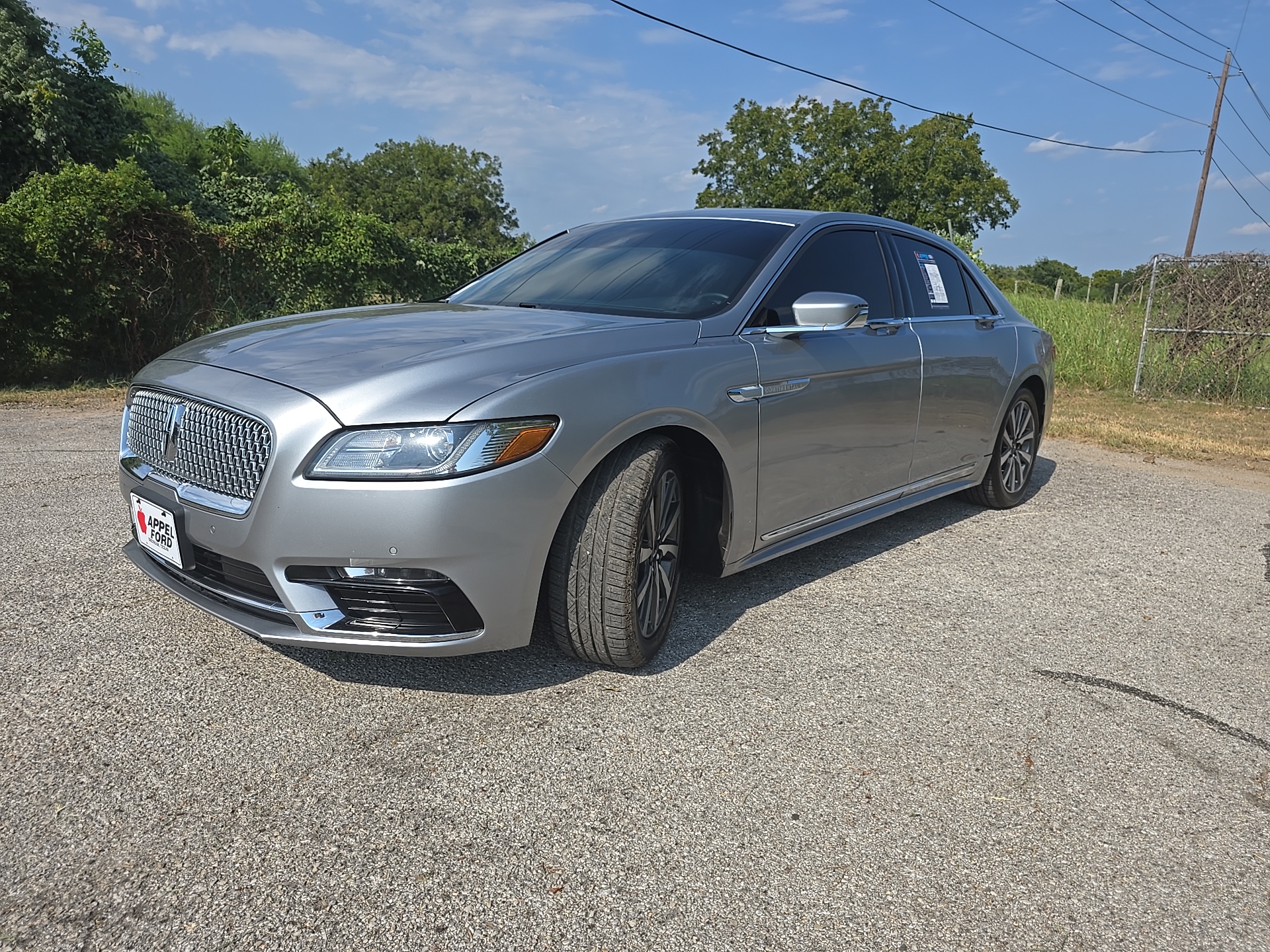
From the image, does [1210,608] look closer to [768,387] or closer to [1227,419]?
[768,387]

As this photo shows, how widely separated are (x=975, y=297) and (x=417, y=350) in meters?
3.51

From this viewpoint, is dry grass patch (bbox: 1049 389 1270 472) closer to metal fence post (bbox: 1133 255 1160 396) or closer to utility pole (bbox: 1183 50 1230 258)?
metal fence post (bbox: 1133 255 1160 396)

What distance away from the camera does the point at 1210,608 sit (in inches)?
160

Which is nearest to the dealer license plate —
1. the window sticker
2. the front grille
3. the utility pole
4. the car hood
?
the front grille

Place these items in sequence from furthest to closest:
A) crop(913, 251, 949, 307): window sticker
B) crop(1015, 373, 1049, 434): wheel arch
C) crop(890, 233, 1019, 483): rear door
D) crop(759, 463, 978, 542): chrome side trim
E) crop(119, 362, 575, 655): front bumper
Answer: crop(1015, 373, 1049, 434): wheel arch → crop(913, 251, 949, 307): window sticker → crop(890, 233, 1019, 483): rear door → crop(759, 463, 978, 542): chrome side trim → crop(119, 362, 575, 655): front bumper

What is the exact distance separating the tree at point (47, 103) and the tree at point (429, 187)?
5209cm

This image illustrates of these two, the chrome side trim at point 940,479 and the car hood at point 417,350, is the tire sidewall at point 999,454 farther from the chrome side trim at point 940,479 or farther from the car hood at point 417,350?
the car hood at point 417,350

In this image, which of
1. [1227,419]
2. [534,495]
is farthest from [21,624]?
[1227,419]

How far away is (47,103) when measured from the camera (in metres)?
13.7

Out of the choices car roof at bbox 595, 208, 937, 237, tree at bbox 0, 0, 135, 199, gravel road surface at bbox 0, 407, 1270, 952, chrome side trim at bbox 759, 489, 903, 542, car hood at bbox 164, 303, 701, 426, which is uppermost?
tree at bbox 0, 0, 135, 199

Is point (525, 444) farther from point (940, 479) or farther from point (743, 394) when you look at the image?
point (940, 479)

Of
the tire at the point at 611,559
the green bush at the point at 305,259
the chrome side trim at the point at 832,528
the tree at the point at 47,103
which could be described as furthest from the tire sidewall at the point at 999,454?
the tree at the point at 47,103

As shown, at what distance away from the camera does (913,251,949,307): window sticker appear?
15.4 ft

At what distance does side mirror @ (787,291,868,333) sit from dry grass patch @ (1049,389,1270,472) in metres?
5.98
